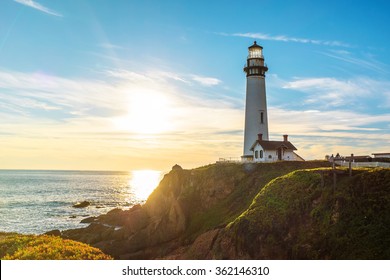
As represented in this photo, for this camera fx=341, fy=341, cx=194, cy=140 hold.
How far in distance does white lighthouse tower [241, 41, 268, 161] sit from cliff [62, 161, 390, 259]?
730cm

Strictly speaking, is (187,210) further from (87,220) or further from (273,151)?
(87,220)

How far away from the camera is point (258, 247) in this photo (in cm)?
2245

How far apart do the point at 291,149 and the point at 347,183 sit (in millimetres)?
22361

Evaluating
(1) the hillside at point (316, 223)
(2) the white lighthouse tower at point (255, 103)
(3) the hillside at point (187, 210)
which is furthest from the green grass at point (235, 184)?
(1) the hillside at point (316, 223)

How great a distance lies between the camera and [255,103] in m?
47.8

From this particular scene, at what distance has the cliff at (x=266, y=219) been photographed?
1998 centimetres

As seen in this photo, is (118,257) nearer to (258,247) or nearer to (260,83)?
(258,247)

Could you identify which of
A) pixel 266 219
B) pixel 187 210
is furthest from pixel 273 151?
pixel 266 219

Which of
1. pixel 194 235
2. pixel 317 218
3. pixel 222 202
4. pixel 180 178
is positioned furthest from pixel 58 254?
pixel 180 178

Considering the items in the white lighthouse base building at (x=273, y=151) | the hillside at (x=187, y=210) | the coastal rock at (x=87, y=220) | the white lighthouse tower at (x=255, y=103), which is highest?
the white lighthouse tower at (x=255, y=103)

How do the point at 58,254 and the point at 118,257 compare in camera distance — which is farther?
the point at 118,257

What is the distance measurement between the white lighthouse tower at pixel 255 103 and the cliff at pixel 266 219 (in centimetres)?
730

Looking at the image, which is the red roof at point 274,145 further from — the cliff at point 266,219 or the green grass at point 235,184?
the cliff at point 266,219
